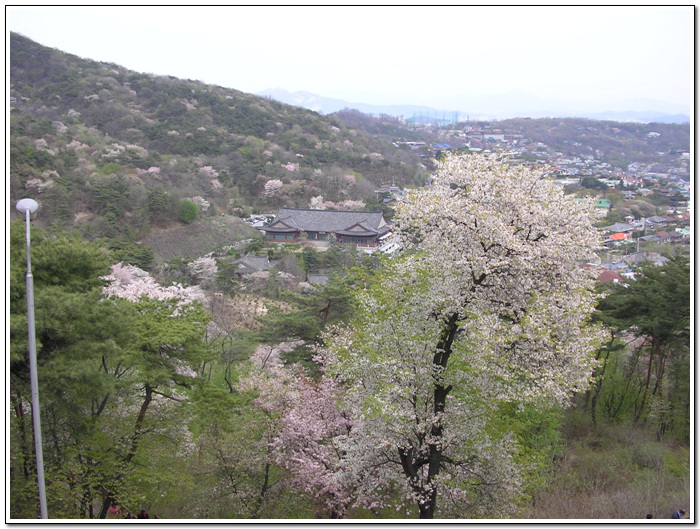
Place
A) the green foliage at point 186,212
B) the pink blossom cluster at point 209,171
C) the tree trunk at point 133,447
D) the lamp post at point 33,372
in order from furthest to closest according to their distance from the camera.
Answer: the pink blossom cluster at point 209,171 → the green foliage at point 186,212 → the tree trunk at point 133,447 → the lamp post at point 33,372

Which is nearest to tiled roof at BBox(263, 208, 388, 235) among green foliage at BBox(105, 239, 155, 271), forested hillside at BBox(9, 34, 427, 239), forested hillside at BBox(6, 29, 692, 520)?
forested hillside at BBox(9, 34, 427, 239)

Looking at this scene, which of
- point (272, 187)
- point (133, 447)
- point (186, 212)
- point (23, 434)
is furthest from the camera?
point (272, 187)

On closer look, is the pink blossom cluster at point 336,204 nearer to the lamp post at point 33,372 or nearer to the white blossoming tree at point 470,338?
the white blossoming tree at point 470,338

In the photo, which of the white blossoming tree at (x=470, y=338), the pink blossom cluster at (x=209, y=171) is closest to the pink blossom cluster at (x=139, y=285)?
the white blossoming tree at (x=470, y=338)

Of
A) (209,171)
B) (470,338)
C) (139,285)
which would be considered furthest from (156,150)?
(470,338)

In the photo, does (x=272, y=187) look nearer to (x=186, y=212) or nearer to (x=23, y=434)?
(x=186, y=212)

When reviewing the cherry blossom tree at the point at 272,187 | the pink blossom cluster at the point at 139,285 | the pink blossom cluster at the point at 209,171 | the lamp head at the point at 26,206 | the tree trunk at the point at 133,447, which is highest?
the pink blossom cluster at the point at 209,171

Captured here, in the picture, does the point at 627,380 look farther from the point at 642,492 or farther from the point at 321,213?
the point at 321,213

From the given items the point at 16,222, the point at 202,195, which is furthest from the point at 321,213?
the point at 16,222
